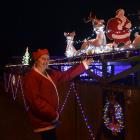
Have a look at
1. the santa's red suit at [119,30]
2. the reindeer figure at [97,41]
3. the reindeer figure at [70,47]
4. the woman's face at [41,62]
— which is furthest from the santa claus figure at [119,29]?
the woman's face at [41,62]

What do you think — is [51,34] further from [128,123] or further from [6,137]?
[128,123]

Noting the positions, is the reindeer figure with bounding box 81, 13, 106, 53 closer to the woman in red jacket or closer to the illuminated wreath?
the illuminated wreath

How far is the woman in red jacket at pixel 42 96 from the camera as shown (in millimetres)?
5426

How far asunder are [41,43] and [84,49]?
43.6 meters

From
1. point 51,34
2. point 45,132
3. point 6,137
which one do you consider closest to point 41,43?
point 51,34

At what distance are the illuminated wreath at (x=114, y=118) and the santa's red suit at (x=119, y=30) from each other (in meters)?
6.92

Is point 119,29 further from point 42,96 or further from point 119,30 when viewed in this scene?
point 42,96

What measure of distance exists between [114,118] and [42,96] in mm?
1239

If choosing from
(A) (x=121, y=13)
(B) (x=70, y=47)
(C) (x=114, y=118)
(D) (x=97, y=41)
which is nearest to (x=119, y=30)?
(A) (x=121, y=13)

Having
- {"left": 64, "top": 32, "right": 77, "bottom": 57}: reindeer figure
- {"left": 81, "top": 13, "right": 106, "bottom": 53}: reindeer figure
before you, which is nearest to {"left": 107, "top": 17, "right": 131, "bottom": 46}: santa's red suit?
{"left": 81, "top": 13, "right": 106, "bottom": 53}: reindeer figure

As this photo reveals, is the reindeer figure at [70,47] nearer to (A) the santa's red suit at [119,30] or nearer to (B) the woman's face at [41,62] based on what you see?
(A) the santa's red suit at [119,30]

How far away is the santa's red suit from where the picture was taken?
12917 millimetres

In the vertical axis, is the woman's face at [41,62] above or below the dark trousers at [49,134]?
above

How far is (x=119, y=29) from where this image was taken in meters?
13.4
